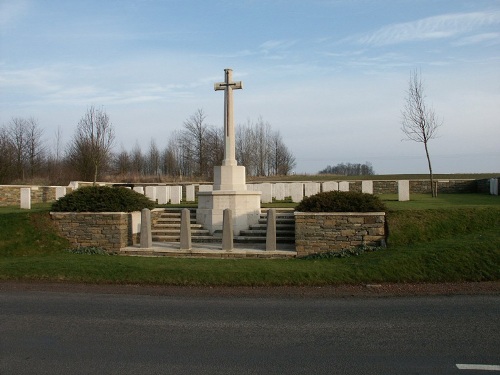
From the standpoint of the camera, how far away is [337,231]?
1269 centimetres

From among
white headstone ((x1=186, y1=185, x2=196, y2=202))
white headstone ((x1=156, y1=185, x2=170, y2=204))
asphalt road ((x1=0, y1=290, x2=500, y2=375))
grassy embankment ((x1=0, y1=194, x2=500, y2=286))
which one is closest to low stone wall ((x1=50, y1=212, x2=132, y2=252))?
grassy embankment ((x1=0, y1=194, x2=500, y2=286))

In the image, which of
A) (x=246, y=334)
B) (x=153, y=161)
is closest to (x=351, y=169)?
(x=153, y=161)

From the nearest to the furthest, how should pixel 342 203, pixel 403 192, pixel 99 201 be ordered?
pixel 342 203 < pixel 99 201 < pixel 403 192

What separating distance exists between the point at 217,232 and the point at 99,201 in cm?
374

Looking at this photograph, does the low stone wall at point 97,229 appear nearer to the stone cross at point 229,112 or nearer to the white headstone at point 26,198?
the stone cross at point 229,112

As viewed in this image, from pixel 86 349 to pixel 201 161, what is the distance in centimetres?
3828

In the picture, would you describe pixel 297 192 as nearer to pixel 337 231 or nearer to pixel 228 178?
pixel 228 178

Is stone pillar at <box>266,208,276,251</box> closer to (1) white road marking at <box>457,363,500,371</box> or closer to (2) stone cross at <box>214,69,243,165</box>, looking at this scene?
(2) stone cross at <box>214,69,243,165</box>

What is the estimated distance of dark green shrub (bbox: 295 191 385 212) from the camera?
1296 cm

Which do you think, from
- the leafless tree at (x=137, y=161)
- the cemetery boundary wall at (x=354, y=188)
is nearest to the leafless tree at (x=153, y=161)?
the leafless tree at (x=137, y=161)

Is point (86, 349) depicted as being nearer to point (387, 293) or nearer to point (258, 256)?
point (387, 293)

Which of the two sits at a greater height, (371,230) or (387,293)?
(371,230)

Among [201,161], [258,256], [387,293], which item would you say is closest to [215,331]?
[387,293]

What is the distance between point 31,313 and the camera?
729 centimetres
